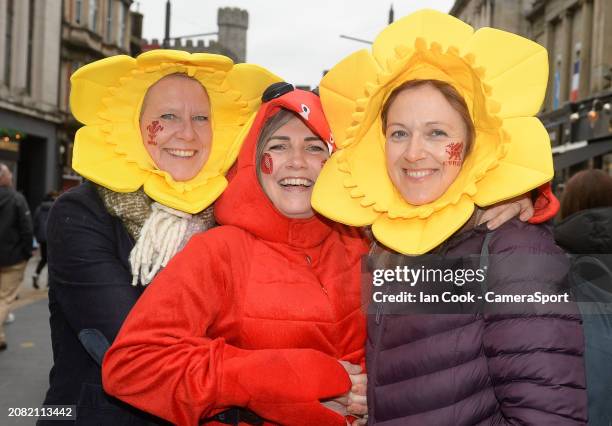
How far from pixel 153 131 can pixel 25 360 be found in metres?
4.60

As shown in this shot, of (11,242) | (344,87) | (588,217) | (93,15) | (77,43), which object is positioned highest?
Answer: (93,15)

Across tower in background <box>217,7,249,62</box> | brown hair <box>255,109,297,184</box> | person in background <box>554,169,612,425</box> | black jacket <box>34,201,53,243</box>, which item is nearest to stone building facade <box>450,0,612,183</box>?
black jacket <box>34,201,53,243</box>

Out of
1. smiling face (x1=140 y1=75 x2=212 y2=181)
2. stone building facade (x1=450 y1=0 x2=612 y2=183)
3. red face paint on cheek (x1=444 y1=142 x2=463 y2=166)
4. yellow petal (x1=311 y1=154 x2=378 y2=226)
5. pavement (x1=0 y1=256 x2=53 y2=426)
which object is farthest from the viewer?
stone building facade (x1=450 y1=0 x2=612 y2=183)

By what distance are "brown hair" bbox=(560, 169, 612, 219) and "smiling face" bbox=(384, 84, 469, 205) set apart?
1.70 meters

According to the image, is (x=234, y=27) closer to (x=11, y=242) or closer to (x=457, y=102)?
(x=11, y=242)

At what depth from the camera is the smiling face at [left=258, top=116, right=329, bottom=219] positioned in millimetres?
2221

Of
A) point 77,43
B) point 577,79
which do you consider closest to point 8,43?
point 77,43

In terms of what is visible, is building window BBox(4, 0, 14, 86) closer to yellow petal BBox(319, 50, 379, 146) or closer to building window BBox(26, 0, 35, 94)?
building window BBox(26, 0, 35, 94)

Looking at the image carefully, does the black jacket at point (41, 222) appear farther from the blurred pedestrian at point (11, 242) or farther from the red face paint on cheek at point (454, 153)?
the red face paint on cheek at point (454, 153)

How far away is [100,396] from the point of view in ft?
7.02

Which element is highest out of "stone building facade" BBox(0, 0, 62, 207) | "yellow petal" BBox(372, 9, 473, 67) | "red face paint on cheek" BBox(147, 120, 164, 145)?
"stone building facade" BBox(0, 0, 62, 207)

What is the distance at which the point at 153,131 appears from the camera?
2547 mm

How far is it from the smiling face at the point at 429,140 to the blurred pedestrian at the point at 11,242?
6.14 meters

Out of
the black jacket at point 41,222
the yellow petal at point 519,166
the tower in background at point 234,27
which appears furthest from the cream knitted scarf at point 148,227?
the tower in background at point 234,27
